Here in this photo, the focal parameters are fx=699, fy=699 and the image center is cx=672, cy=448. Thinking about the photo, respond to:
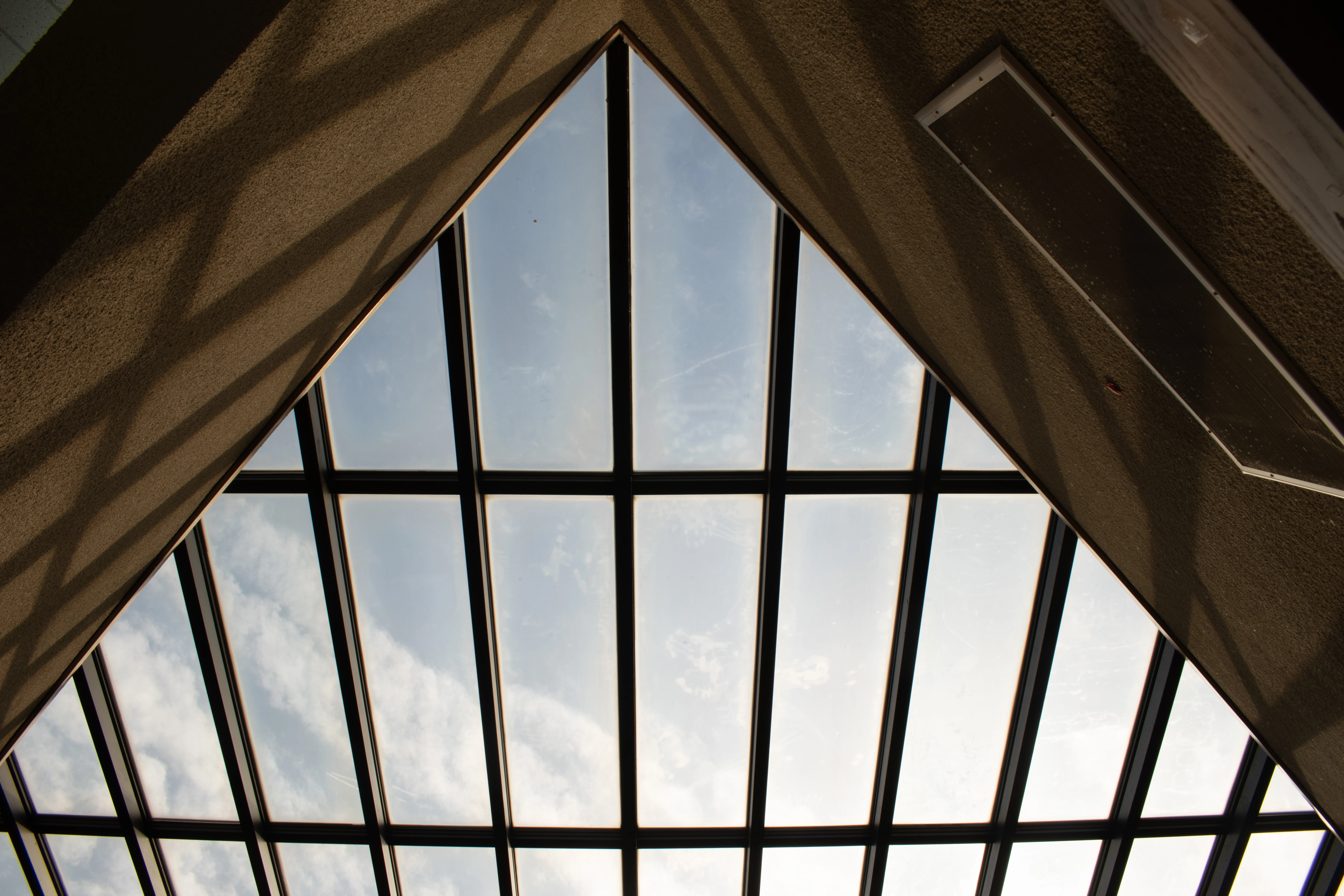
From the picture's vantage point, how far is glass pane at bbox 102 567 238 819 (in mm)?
5723

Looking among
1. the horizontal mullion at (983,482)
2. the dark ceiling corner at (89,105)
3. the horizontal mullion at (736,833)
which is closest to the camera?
the dark ceiling corner at (89,105)

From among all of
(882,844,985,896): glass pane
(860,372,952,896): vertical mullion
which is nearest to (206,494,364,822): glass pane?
(860,372,952,896): vertical mullion

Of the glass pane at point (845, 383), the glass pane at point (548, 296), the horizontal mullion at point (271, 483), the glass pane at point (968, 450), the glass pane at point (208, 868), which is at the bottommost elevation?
the glass pane at point (968, 450)

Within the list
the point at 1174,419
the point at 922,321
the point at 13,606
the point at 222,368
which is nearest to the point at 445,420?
the point at 222,368

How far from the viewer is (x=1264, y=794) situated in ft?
20.1

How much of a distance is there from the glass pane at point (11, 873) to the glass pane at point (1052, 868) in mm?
9197

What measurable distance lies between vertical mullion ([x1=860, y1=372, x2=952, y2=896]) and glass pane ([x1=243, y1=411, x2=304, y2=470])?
4621mm

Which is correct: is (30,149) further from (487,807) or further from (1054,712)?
(1054,712)

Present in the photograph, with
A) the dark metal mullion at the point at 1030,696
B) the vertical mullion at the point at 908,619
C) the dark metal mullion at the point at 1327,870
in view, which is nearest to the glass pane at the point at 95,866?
the vertical mullion at the point at 908,619

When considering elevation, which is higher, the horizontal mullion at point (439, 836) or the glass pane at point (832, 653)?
the horizontal mullion at point (439, 836)

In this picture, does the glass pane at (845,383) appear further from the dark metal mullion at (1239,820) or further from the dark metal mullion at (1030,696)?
the dark metal mullion at (1239,820)

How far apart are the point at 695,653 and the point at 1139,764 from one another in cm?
393

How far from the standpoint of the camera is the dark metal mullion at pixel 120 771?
585cm

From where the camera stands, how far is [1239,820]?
20.6 feet
